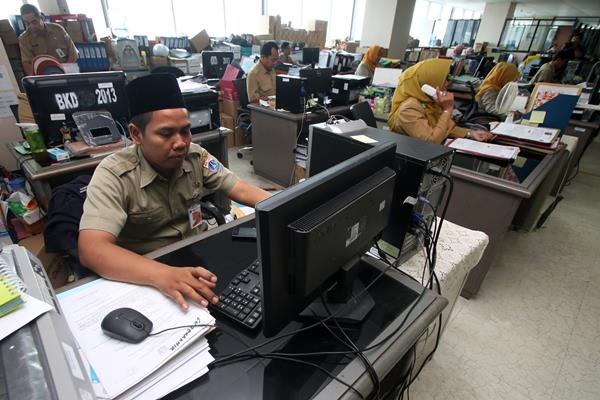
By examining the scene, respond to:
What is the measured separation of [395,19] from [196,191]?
6465 millimetres

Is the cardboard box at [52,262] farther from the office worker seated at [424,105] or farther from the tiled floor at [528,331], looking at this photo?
the office worker seated at [424,105]

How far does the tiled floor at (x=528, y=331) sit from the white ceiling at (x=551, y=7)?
1065 cm

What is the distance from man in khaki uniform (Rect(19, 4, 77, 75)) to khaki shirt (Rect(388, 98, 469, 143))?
452 centimetres

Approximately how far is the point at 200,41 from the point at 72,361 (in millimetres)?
6911

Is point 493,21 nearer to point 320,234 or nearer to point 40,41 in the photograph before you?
point 40,41

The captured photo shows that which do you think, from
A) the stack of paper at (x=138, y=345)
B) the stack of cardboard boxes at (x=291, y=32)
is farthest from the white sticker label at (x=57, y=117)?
the stack of cardboard boxes at (x=291, y=32)

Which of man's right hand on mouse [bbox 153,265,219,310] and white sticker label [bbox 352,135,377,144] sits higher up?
white sticker label [bbox 352,135,377,144]

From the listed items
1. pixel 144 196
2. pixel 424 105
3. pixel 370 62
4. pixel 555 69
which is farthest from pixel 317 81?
pixel 555 69

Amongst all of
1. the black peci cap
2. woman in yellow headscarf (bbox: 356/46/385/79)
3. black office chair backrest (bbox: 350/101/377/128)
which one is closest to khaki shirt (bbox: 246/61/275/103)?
woman in yellow headscarf (bbox: 356/46/385/79)

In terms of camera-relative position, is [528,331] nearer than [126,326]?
No

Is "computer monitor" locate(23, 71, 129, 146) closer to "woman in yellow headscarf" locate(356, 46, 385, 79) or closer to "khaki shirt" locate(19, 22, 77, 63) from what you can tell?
"khaki shirt" locate(19, 22, 77, 63)

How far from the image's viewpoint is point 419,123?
6.42 feet

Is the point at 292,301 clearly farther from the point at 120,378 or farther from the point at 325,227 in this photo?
the point at 120,378

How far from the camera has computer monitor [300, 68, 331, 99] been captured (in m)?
2.96
